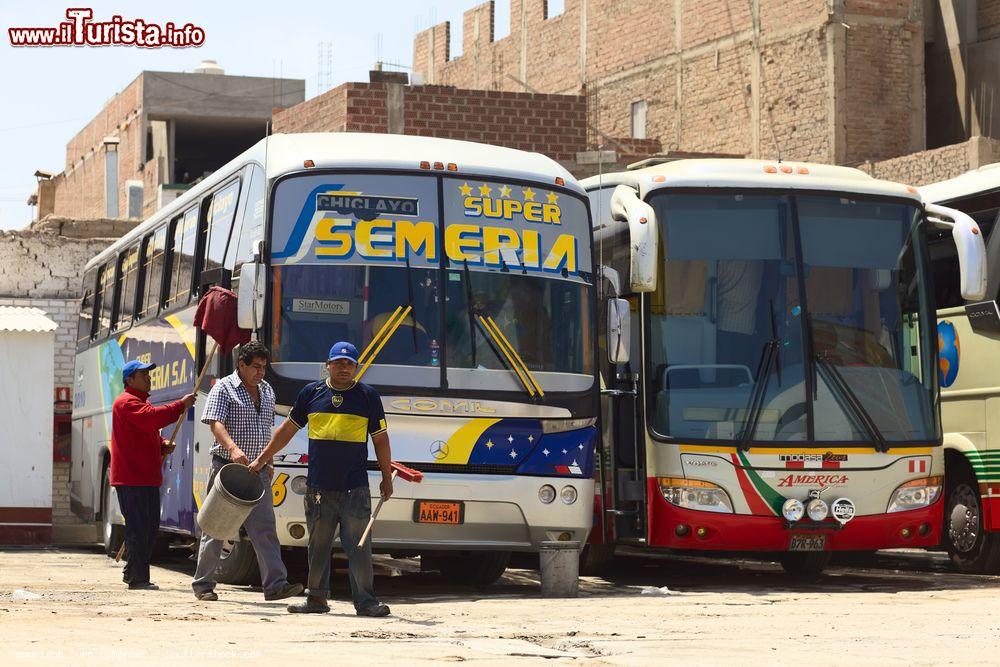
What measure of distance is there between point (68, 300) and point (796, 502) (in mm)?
12961

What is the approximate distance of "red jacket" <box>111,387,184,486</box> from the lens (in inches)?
501

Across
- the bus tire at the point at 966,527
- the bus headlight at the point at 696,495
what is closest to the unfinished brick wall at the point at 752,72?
the bus tire at the point at 966,527

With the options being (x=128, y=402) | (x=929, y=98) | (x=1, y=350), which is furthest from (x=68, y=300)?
(x=929, y=98)

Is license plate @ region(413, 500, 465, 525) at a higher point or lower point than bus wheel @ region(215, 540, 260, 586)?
higher

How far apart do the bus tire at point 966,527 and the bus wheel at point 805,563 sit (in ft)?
4.57

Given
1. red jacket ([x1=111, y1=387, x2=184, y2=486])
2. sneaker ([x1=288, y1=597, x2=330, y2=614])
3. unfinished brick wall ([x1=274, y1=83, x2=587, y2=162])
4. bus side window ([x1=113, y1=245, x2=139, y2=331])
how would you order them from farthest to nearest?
unfinished brick wall ([x1=274, y1=83, x2=587, y2=162]) → bus side window ([x1=113, y1=245, x2=139, y2=331]) → red jacket ([x1=111, y1=387, x2=184, y2=486]) → sneaker ([x1=288, y1=597, x2=330, y2=614])

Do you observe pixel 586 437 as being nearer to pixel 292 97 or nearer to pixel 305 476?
pixel 305 476

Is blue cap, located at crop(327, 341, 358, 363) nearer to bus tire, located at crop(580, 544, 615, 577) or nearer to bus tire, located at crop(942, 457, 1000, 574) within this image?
bus tire, located at crop(580, 544, 615, 577)

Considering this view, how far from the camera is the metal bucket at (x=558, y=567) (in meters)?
12.4

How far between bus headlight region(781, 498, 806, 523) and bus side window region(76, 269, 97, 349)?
9.63 m

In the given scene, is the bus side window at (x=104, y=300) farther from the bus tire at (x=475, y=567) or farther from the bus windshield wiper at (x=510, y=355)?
the bus windshield wiper at (x=510, y=355)

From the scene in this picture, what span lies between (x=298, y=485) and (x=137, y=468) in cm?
155

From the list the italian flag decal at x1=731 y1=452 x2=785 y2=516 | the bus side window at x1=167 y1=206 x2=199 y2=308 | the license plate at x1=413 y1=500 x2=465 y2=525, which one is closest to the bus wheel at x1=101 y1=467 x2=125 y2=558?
the bus side window at x1=167 y1=206 x2=199 y2=308

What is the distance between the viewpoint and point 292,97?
50.1 metres
